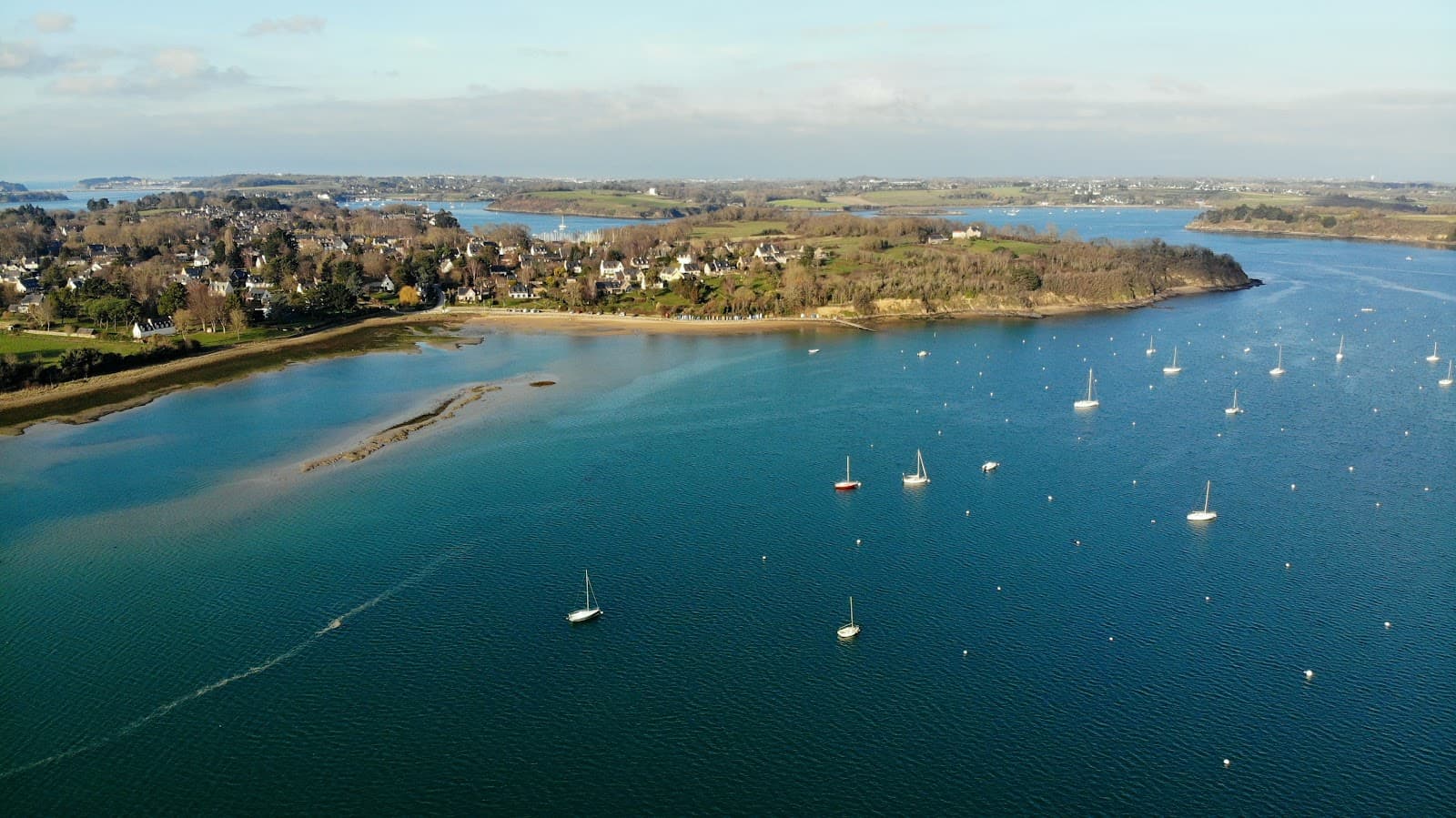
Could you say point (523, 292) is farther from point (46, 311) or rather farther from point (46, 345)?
point (46, 345)

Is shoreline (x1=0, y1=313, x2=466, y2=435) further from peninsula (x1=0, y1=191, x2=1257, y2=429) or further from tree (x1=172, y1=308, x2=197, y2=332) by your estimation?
tree (x1=172, y1=308, x2=197, y2=332)

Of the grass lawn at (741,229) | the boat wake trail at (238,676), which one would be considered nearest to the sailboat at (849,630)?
the boat wake trail at (238,676)

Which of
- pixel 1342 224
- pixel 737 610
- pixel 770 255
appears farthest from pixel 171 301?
pixel 1342 224

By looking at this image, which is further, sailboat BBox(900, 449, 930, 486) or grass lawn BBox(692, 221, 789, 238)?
grass lawn BBox(692, 221, 789, 238)

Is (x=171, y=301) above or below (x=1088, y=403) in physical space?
above

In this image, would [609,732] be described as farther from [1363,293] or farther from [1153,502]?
[1363,293]

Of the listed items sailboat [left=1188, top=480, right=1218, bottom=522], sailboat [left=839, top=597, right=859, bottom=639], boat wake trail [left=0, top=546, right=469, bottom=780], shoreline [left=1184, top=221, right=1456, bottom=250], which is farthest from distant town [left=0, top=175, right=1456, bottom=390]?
shoreline [left=1184, top=221, right=1456, bottom=250]

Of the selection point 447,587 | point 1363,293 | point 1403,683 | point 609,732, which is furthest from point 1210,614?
point 1363,293
